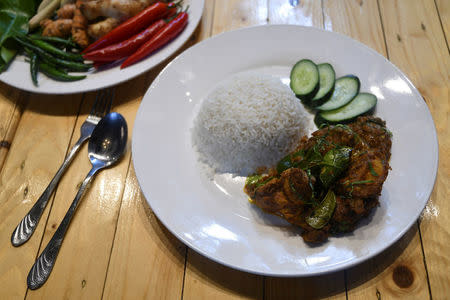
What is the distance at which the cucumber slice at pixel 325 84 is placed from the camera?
9.29 ft

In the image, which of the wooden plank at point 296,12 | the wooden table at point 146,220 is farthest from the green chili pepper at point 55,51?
the wooden plank at point 296,12

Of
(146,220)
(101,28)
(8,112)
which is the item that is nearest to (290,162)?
(146,220)

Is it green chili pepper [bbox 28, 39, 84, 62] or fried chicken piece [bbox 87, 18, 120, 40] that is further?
fried chicken piece [bbox 87, 18, 120, 40]

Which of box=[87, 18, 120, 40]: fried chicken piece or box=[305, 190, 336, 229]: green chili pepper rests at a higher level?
box=[87, 18, 120, 40]: fried chicken piece

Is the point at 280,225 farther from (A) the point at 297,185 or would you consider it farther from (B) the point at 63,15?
(B) the point at 63,15

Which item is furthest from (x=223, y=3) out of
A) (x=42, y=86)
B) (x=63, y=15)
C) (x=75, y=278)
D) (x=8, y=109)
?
(x=75, y=278)

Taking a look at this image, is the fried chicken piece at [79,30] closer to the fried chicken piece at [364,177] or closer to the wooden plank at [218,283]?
the wooden plank at [218,283]

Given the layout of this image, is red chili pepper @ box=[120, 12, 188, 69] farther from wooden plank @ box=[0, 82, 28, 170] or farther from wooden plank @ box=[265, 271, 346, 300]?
wooden plank @ box=[265, 271, 346, 300]

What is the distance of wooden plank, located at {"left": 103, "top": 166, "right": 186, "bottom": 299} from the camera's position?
2.27 m

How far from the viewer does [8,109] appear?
10.7 feet

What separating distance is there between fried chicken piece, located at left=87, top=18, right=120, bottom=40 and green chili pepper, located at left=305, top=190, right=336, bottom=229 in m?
2.84

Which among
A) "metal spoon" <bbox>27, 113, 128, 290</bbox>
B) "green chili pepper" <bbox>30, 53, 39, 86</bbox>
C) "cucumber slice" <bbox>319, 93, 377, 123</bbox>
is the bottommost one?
"metal spoon" <bbox>27, 113, 128, 290</bbox>

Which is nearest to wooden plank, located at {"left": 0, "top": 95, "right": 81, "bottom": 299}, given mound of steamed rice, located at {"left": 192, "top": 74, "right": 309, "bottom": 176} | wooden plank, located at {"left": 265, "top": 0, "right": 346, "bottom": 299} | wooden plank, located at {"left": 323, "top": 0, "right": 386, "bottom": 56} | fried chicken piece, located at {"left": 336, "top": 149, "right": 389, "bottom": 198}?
mound of steamed rice, located at {"left": 192, "top": 74, "right": 309, "bottom": 176}

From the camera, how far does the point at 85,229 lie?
254 centimetres
